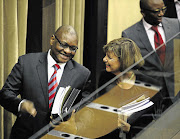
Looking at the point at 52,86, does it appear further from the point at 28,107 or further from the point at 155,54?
the point at 155,54

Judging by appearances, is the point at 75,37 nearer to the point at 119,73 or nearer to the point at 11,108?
the point at 119,73

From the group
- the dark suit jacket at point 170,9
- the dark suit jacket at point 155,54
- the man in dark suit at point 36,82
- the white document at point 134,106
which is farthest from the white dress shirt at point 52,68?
the dark suit jacket at point 170,9

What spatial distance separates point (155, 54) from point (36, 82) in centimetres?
126

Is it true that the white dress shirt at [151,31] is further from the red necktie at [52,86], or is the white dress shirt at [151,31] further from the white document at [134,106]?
the red necktie at [52,86]

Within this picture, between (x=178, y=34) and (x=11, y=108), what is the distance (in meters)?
1.91

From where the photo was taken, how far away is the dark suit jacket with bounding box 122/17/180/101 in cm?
356

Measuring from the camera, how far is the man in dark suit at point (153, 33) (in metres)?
3.66

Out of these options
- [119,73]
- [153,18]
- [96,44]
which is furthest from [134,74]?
[153,18]

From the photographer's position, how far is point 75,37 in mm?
3432

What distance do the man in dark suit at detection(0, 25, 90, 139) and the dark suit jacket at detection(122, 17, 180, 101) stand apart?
0.70 m

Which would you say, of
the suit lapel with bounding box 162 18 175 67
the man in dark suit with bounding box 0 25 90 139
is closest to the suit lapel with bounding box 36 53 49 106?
the man in dark suit with bounding box 0 25 90 139

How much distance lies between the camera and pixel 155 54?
148 inches

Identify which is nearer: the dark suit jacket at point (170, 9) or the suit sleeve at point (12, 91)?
the suit sleeve at point (12, 91)

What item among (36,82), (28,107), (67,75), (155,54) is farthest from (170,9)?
(28,107)
